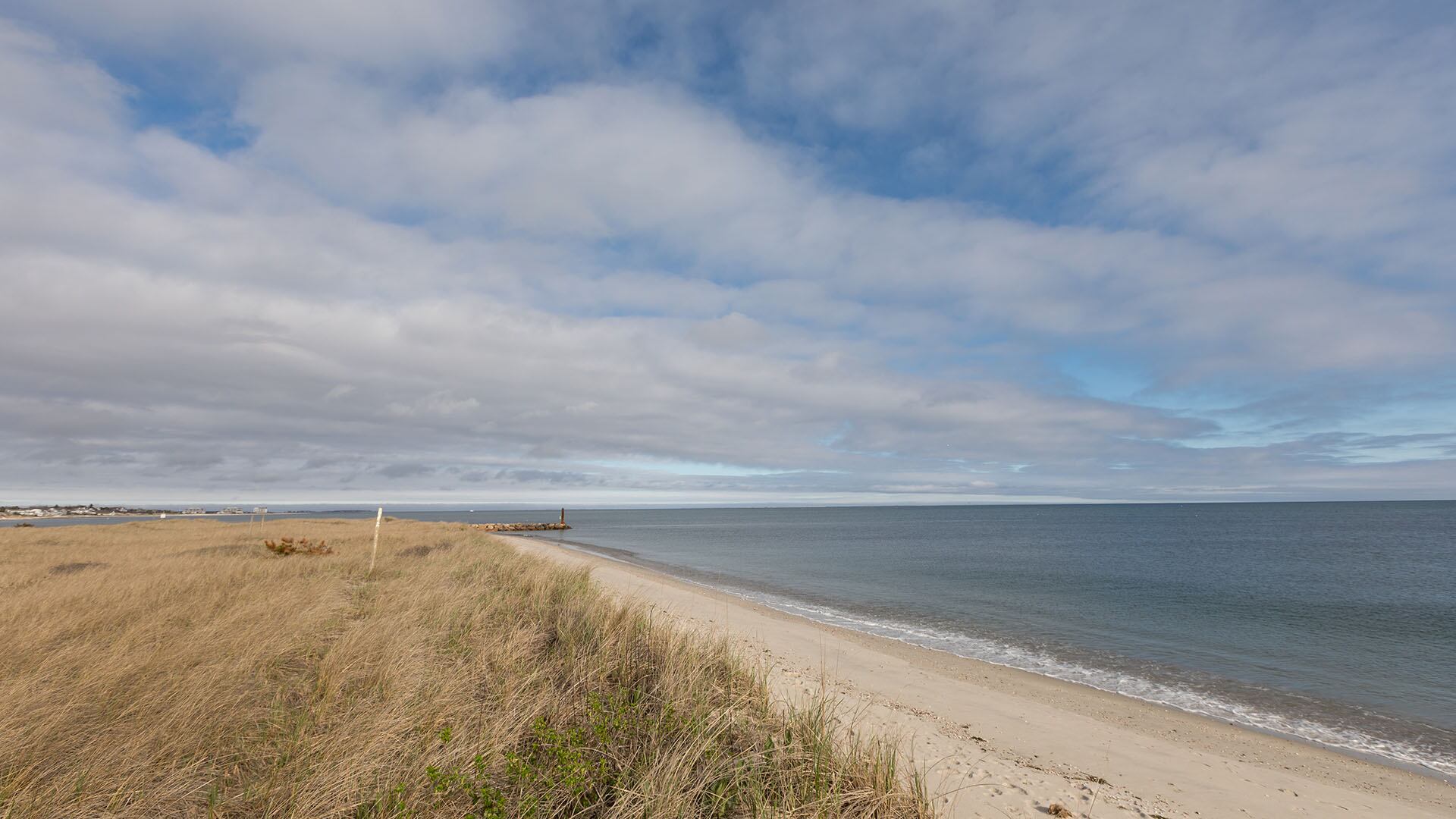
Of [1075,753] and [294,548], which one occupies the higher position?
[294,548]

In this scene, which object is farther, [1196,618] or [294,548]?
[1196,618]

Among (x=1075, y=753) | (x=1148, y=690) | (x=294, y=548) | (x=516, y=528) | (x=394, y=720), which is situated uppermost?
(x=294, y=548)

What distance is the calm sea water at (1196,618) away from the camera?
13.3 m

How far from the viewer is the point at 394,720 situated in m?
5.66

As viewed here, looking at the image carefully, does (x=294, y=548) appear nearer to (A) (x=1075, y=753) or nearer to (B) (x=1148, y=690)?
(A) (x=1075, y=753)

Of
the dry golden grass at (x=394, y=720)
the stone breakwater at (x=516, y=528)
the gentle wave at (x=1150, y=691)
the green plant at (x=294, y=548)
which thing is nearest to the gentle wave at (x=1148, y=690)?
the gentle wave at (x=1150, y=691)

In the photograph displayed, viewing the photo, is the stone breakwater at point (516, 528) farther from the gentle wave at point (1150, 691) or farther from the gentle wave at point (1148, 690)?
the gentle wave at point (1150, 691)

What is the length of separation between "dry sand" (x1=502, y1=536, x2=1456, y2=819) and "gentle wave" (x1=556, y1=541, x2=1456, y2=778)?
0.70 metres

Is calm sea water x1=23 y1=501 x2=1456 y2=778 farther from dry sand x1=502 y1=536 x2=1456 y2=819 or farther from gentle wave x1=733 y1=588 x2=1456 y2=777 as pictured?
dry sand x1=502 y1=536 x2=1456 y2=819

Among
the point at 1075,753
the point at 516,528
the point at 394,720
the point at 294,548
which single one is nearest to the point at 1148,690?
the point at 1075,753

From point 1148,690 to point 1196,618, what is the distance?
12159mm

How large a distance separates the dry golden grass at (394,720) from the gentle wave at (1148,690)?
31.9 ft

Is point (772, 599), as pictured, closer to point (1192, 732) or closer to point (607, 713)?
point (1192, 732)

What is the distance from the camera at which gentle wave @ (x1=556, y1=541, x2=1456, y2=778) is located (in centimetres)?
1091
